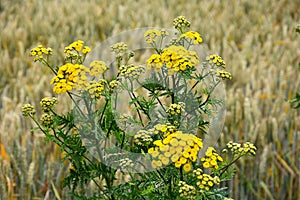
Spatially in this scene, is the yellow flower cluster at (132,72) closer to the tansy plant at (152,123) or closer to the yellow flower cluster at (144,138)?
the tansy plant at (152,123)

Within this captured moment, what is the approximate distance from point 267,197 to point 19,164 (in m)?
1.12

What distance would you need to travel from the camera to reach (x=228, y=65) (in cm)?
334

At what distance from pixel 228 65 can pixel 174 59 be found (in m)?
2.02

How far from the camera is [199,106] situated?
145 centimetres

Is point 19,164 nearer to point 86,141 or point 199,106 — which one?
point 86,141

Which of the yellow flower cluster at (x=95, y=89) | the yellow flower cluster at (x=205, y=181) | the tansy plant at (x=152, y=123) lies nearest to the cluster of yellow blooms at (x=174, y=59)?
the tansy plant at (x=152, y=123)

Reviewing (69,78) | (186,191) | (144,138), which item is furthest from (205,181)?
(69,78)

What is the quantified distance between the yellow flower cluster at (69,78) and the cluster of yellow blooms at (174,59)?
0.17m

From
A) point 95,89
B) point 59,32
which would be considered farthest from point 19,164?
point 59,32

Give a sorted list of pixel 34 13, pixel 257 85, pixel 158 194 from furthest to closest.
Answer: pixel 34 13 < pixel 257 85 < pixel 158 194

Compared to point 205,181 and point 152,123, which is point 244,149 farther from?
point 152,123

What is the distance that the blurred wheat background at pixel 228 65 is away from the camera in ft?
7.89

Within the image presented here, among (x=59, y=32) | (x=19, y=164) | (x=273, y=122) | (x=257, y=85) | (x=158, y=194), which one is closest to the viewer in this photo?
(x=158, y=194)

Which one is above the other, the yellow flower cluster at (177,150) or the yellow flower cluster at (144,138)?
the yellow flower cluster at (144,138)
